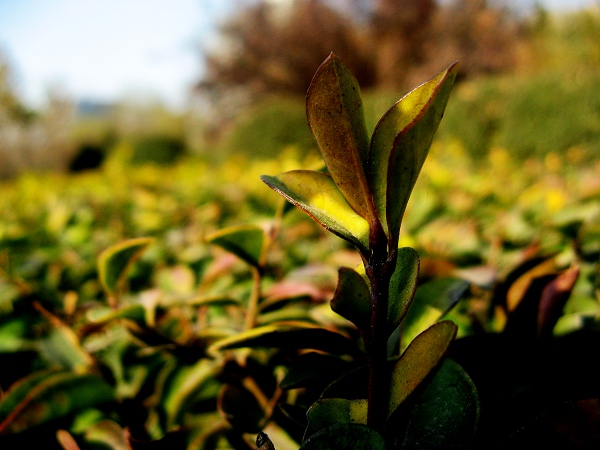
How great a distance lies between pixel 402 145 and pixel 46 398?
53cm

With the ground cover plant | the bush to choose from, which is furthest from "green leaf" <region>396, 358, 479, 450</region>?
the bush

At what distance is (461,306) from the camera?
0.86 meters

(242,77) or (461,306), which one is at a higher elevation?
(242,77)

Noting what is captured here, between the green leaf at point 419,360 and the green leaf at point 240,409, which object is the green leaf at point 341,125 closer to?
the green leaf at point 419,360

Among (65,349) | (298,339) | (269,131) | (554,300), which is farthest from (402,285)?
(269,131)

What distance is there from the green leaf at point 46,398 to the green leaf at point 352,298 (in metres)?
0.43

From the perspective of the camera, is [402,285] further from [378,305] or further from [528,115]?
[528,115]

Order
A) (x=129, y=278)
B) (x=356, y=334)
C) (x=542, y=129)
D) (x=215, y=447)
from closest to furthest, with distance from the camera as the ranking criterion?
1. (x=215, y=447)
2. (x=356, y=334)
3. (x=129, y=278)
4. (x=542, y=129)

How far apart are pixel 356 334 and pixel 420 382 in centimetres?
39

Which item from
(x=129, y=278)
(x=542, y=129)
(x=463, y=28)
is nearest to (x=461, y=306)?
(x=129, y=278)

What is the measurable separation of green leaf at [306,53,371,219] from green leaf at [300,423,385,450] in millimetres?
164

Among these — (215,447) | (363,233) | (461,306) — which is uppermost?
(363,233)

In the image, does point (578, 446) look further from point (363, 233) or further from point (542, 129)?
point (542, 129)

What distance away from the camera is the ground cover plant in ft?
1.34
